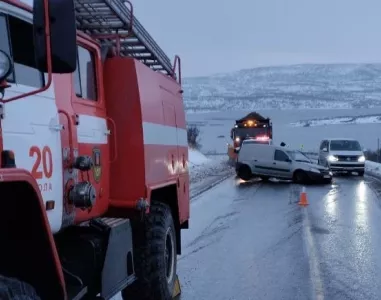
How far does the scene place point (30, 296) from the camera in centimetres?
352

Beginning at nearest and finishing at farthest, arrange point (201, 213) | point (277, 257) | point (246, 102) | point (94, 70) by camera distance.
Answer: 1. point (94, 70)
2. point (277, 257)
3. point (201, 213)
4. point (246, 102)

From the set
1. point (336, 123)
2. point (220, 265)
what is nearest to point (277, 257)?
point (220, 265)

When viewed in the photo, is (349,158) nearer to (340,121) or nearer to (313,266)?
(313,266)

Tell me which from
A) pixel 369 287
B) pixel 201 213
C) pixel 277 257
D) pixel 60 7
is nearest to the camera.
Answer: pixel 60 7

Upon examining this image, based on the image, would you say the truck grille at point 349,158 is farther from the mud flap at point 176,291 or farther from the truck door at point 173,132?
the mud flap at point 176,291

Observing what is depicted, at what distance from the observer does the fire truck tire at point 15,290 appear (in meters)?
3.29

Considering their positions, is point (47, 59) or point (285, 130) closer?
point (47, 59)

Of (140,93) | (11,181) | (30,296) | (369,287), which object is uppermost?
(140,93)

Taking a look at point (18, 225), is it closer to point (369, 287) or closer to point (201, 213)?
point (369, 287)

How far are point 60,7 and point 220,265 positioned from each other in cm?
637

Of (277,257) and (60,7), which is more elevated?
(60,7)

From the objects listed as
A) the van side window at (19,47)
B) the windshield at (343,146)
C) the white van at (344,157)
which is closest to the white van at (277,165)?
the white van at (344,157)

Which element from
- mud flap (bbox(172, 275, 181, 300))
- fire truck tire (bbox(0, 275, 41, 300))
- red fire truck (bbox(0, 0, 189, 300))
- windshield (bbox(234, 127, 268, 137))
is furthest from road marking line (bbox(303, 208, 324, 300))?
windshield (bbox(234, 127, 268, 137))

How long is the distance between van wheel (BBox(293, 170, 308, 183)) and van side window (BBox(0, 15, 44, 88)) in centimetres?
2278
